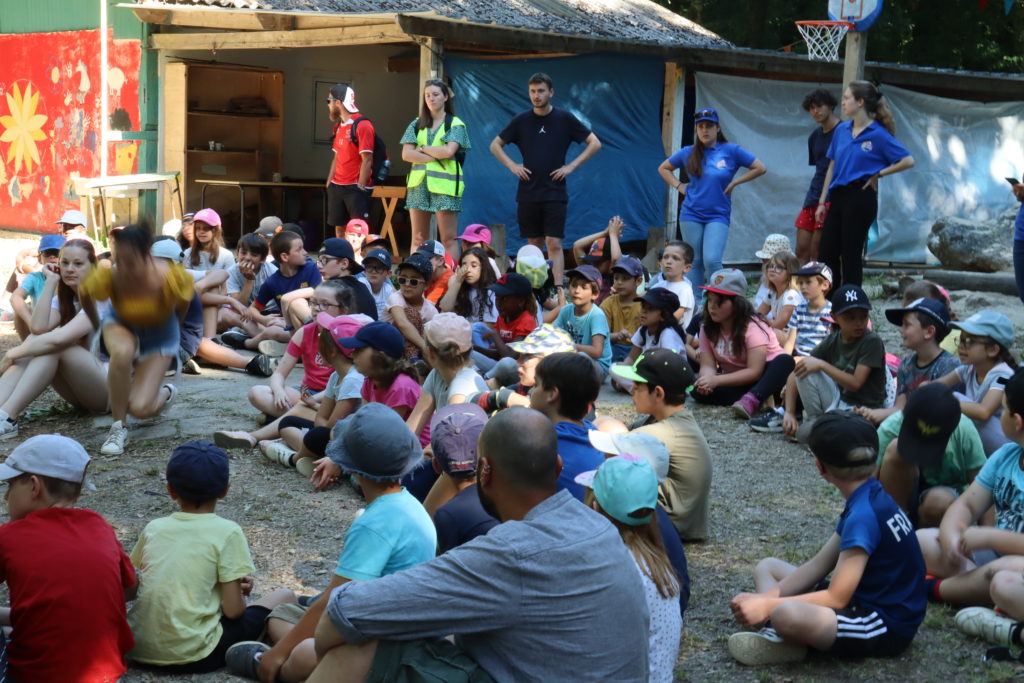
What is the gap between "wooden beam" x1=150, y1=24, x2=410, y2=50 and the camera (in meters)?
11.8

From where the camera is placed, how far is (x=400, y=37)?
38.3ft

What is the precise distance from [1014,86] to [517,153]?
732cm

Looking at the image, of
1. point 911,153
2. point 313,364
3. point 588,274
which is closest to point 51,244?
point 313,364

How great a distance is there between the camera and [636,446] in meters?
4.36

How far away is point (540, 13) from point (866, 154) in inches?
244

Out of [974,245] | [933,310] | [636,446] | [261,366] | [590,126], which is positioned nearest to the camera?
[636,446]

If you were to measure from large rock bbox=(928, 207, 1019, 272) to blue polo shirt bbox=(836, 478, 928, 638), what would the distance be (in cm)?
951

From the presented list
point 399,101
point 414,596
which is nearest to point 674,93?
point 399,101

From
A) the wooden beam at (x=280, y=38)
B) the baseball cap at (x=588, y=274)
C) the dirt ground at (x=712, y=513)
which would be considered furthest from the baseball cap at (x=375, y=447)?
the wooden beam at (x=280, y=38)

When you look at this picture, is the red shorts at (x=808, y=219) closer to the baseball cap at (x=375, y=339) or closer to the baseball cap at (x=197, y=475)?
the baseball cap at (x=375, y=339)

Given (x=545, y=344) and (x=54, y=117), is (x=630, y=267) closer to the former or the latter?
(x=545, y=344)

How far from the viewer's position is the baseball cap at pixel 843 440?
3.76m

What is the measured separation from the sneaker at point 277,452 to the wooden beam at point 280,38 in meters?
6.46

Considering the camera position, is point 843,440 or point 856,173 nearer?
point 843,440
